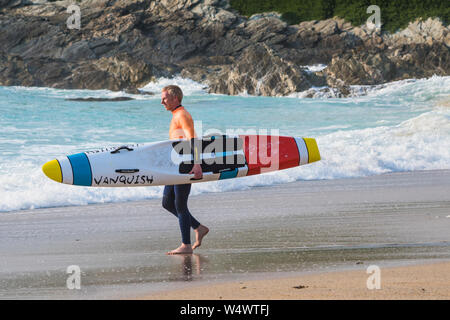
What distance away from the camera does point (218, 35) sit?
174 feet

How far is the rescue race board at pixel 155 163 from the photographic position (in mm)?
5384

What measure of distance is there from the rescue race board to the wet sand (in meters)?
0.40

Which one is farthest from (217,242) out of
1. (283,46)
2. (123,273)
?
(283,46)

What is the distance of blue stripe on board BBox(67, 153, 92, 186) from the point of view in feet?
18.0

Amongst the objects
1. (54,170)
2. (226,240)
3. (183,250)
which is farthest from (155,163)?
(183,250)

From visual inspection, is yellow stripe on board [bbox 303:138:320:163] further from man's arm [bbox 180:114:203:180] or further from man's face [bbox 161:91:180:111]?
man's face [bbox 161:91:180:111]

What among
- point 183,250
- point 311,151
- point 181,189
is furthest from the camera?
point 311,151

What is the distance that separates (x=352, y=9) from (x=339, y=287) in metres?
59.1

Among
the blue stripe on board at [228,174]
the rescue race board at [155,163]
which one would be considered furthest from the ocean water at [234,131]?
the blue stripe on board at [228,174]

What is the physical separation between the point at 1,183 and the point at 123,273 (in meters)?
4.94

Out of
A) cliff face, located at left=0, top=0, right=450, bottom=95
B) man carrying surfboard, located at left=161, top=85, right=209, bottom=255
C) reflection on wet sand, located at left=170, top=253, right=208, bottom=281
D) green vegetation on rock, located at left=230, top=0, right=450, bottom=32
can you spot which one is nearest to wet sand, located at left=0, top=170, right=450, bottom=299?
reflection on wet sand, located at left=170, top=253, right=208, bottom=281

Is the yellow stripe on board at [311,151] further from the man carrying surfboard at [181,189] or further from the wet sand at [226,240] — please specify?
the man carrying surfboard at [181,189]

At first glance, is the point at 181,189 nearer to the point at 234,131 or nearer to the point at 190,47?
the point at 234,131

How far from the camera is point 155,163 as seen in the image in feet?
18.3
